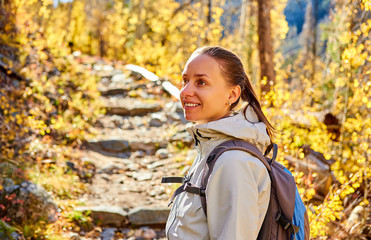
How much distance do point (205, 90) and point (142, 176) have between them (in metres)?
5.36

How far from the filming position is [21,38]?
31.0 feet

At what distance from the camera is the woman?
1.34m

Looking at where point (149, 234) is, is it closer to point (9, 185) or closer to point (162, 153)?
point (9, 185)

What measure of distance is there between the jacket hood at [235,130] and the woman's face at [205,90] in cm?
10

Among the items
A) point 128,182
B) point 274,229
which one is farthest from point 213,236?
point 128,182

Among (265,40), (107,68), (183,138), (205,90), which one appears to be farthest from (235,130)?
(107,68)

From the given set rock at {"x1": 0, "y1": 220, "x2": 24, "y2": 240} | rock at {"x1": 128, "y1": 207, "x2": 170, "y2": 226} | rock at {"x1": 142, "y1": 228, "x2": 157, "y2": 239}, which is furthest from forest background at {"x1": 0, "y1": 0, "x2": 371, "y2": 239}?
rock at {"x1": 142, "y1": 228, "x2": 157, "y2": 239}

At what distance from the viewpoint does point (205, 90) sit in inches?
65.0

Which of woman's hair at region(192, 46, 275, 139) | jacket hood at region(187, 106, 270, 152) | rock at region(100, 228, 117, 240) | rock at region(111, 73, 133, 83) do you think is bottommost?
rock at region(100, 228, 117, 240)

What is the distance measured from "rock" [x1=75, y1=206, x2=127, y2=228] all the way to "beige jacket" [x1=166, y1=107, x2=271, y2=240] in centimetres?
366

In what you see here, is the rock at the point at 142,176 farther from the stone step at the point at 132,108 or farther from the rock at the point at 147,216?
the stone step at the point at 132,108

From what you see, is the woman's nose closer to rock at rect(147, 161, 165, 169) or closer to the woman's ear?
the woman's ear

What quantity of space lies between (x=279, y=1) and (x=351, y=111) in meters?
11.4

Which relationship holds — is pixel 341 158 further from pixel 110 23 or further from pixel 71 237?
pixel 110 23
